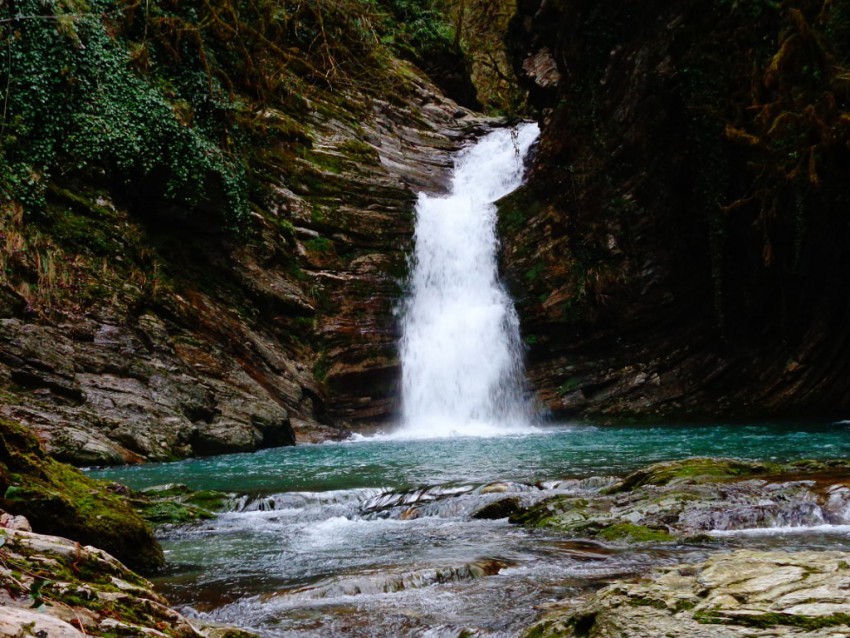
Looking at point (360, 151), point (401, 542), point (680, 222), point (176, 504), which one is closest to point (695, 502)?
point (401, 542)

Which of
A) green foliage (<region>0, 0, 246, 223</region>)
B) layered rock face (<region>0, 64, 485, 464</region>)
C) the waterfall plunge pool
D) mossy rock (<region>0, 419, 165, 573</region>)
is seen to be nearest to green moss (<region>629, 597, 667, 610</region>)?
the waterfall plunge pool

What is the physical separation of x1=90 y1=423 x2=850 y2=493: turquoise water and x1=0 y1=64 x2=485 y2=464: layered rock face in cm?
130

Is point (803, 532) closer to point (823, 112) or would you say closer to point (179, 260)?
point (823, 112)

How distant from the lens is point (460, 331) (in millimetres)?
17203

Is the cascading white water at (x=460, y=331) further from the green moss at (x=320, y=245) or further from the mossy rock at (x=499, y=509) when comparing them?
the mossy rock at (x=499, y=509)

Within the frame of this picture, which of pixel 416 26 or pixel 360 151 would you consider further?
pixel 416 26

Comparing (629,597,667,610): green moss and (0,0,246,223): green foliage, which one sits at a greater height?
(0,0,246,223): green foliage

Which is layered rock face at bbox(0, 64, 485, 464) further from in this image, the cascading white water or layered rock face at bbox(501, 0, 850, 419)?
layered rock face at bbox(501, 0, 850, 419)

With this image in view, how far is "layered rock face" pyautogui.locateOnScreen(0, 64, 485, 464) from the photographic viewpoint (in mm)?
10516

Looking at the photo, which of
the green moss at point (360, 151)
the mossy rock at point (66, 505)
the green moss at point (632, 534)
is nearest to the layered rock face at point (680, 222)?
the green moss at point (360, 151)

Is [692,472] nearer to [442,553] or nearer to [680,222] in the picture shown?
[442,553]

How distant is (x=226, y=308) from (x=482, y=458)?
7834mm

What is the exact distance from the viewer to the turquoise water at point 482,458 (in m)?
7.92

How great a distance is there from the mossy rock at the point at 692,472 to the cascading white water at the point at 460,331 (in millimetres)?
8259
